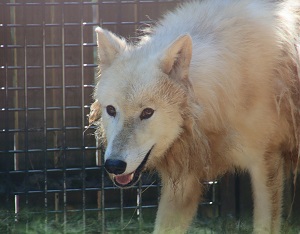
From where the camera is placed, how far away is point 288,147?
6531 millimetres

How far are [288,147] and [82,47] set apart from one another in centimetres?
216

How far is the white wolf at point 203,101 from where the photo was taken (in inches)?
221

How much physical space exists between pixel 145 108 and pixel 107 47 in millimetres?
610

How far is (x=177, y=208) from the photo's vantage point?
644 centimetres

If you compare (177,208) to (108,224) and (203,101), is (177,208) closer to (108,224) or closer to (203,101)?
(203,101)

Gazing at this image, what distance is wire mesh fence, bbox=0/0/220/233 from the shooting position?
7.52 m

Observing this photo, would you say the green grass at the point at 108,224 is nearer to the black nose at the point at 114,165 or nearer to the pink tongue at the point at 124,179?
the pink tongue at the point at 124,179

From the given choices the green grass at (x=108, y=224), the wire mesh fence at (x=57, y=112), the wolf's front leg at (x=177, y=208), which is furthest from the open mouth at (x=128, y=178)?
the wire mesh fence at (x=57, y=112)

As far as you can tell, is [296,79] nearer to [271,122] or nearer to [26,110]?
[271,122]

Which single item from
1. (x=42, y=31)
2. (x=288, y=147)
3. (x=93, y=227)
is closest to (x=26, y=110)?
(x=42, y=31)

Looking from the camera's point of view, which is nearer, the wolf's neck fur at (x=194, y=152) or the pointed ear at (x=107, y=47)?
the wolf's neck fur at (x=194, y=152)

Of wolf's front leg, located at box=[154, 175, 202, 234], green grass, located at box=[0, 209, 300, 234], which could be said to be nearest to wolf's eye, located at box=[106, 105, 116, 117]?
wolf's front leg, located at box=[154, 175, 202, 234]

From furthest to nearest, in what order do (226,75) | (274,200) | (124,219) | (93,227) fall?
1. (124,219)
2. (93,227)
3. (274,200)
4. (226,75)

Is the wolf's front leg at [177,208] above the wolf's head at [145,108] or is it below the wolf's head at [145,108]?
below
